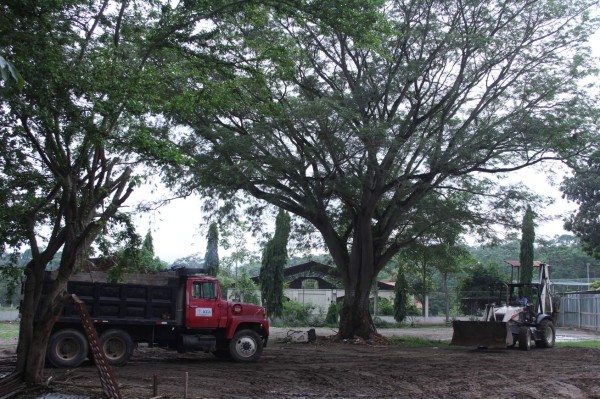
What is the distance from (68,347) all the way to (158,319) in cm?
247

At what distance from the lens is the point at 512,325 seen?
23.1m

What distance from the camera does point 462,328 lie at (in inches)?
897

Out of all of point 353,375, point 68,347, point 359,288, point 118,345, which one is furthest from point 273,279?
point 353,375

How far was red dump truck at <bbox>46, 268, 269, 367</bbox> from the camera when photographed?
16.2 metres

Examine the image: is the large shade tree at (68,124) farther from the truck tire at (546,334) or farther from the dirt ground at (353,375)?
the truck tire at (546,334)

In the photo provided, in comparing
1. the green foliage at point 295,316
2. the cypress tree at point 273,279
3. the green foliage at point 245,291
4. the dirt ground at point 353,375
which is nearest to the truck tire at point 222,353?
the dirt ground at point 353,375

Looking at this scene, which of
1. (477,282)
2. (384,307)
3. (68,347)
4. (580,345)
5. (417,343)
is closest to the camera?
(68,347)

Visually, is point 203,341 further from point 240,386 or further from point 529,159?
point 529,159

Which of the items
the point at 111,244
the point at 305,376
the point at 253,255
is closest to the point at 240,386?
the point at 305,376

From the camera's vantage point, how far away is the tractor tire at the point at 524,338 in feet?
75.2

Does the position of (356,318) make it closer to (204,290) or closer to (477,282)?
(204,290)

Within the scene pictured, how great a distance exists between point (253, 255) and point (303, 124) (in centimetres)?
2513

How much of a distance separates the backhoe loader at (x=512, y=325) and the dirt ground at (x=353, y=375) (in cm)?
96

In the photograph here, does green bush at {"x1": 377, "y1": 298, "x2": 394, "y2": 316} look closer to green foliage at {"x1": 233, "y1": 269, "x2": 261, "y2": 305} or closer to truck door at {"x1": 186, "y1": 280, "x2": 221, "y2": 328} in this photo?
green foliage at {"x1": 233, "y1": 269, "x2": 261, "y2": 305}
